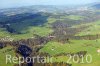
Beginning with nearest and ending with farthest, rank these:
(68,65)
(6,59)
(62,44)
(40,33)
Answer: (68,65) → (6,59) → (62,44) → (40,33)

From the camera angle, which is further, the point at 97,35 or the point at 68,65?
the point at 97,35

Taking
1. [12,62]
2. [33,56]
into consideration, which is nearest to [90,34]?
[33,56]

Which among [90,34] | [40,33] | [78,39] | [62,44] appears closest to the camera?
[62,44]

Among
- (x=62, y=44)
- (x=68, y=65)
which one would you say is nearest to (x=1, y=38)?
(x=62, y=44)

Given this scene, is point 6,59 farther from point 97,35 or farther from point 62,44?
point 97,35

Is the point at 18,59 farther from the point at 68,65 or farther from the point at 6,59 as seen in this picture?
the point at 68,65

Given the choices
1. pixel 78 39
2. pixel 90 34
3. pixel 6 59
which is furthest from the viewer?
pixel 90 34

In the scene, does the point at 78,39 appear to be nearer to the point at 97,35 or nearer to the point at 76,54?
the point at 97,35

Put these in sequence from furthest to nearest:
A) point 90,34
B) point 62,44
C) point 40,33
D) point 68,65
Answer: point 40,33
point 90,34
point 62,44
point 68,65

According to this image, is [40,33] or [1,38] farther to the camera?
[40,33]
